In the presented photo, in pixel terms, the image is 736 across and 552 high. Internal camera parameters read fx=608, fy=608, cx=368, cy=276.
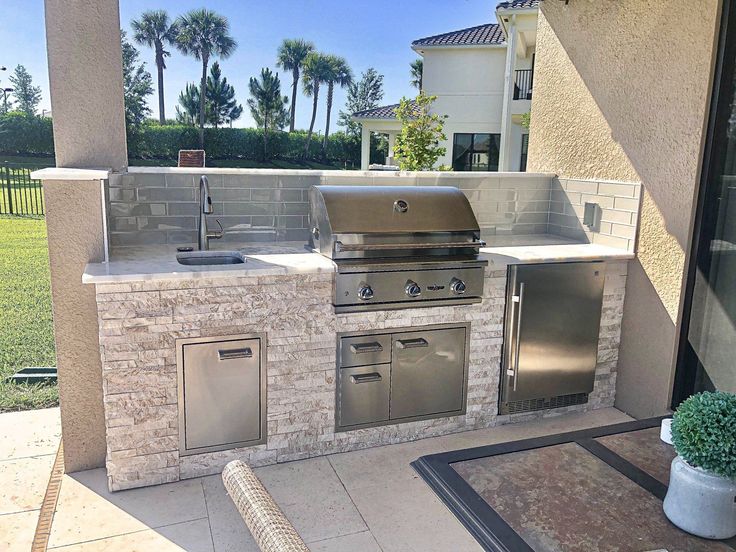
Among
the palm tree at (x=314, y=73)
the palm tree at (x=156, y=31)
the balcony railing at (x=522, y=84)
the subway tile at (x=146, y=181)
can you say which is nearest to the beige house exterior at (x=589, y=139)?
the subway tile at (x=146, y=181)

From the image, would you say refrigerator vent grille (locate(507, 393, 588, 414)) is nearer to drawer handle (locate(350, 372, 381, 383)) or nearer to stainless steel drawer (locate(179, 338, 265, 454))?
drawer handle (locate(350, 372, 381, 383))

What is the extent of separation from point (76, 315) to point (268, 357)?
38.0 inches

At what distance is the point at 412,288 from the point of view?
3.22m

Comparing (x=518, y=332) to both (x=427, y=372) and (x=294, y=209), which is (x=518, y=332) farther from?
(x=294, y=209)

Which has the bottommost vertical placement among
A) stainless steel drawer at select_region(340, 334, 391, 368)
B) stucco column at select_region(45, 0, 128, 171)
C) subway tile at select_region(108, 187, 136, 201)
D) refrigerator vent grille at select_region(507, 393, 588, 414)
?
refrigerator vent grille at select_region(507, 393, 588, 414)

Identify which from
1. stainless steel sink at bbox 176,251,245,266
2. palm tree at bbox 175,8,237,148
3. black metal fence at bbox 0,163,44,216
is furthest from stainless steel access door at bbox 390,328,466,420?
palm tree at bbox 175,8,237,148

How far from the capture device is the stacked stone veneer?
2811mm

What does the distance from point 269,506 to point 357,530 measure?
153 centimetres

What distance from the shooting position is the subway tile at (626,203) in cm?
378

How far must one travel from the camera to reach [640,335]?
3811 millimetres

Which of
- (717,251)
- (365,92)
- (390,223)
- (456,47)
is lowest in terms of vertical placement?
(717,251)

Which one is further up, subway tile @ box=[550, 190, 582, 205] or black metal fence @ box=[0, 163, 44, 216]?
subway tile @ box=[550, 190, 582, 205]

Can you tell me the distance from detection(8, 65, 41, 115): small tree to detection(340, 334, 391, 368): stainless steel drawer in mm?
19226

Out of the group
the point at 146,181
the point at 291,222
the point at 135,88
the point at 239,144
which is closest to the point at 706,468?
the point at 291,222
